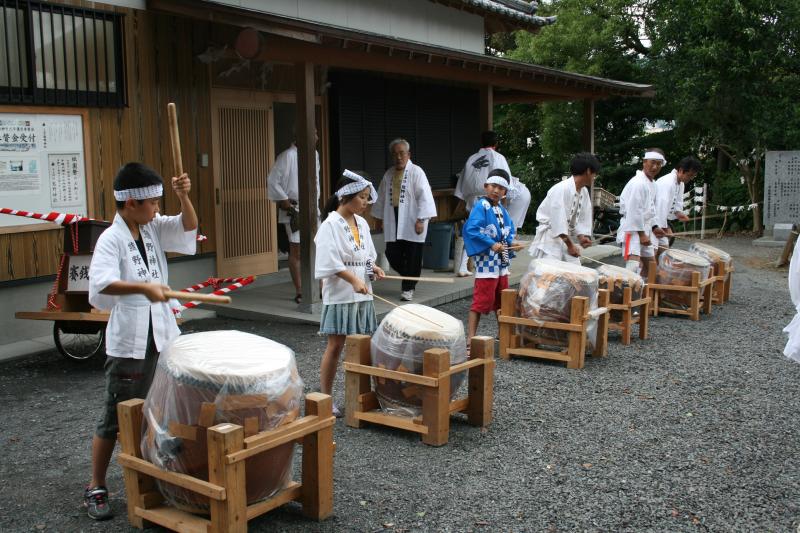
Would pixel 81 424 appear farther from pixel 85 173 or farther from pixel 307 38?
pixel 307 38

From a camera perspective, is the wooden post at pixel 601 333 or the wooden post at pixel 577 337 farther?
the wooden post at pixel 601 333

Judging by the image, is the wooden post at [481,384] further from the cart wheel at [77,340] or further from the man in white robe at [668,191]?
the man in white robe at [668,191]

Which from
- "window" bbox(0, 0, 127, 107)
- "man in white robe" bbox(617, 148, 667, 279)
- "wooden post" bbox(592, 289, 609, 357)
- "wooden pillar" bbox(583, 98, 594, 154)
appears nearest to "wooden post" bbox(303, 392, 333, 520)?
"wooden post" bbox(592, 289, 609, 357)

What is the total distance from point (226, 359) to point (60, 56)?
18.5 ft

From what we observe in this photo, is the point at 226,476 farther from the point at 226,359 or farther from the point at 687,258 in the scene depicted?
the point at 687,258

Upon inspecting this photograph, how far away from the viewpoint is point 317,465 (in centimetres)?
401

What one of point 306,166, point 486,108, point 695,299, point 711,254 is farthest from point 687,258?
point 306,166

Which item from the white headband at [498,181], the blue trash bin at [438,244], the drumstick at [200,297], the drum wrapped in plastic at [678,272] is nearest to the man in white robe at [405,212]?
the blue trash bin at [438,244]

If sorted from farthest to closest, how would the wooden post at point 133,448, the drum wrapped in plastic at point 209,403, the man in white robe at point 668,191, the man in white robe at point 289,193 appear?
the man in white robe at point 668,191 → the man in white robe at point 289,193 → the wooden post at point 133,448 → the drum wrapped in plastic at point 209,403

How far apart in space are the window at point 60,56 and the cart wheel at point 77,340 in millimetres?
2318

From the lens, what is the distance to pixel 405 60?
9.98 m

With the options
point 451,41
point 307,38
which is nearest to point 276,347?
point 307,38

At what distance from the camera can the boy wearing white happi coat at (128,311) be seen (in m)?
4.00

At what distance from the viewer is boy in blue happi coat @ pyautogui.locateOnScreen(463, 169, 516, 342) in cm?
725
